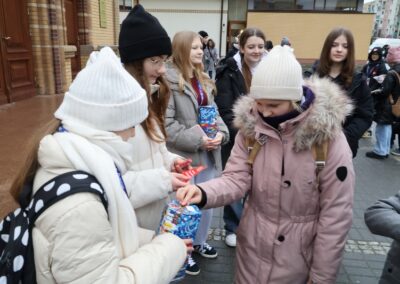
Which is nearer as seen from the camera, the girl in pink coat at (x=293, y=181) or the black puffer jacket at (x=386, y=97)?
the girl in pink coat at (x=293, y=181)

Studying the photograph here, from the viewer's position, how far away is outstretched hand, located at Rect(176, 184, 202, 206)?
1858 mm

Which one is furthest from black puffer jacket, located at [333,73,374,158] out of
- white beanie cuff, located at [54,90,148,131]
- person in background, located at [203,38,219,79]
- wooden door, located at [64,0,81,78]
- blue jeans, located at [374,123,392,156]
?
person in background, located at [203,38,219,79]

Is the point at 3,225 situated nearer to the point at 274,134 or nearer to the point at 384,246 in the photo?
the point at 274,134

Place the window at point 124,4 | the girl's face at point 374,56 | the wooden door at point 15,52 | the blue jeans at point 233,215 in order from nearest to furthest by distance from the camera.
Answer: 1. the blue jeans at point 233,215
2. the wooden door at point 15,52
3. the girl's face at point 374,56
4. the window at point 124,4

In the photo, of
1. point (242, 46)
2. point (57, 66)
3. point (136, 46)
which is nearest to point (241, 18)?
point (57, 66)

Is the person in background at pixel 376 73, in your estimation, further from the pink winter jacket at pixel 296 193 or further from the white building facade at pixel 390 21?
the white building facade at pixel 390 21

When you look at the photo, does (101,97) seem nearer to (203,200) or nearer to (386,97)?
(203,200)

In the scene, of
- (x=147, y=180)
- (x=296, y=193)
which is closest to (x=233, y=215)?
(x=296, y=193)

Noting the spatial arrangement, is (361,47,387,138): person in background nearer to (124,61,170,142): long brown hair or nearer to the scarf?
(124,61,170,142): long brown hair

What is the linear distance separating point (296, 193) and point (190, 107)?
4.54 ft

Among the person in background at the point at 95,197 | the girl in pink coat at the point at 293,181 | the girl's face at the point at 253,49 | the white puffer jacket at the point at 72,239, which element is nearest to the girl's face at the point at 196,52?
the girl's face at the point at 253,49

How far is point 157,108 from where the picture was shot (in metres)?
2.37

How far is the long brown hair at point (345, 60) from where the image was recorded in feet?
11.3

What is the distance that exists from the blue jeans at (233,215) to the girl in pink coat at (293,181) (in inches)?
62.1
